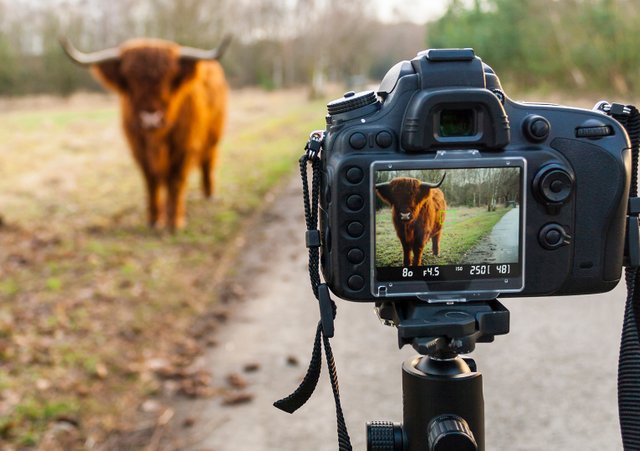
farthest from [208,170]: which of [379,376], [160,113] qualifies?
[379,376]

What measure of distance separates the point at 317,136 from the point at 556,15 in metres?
17.5

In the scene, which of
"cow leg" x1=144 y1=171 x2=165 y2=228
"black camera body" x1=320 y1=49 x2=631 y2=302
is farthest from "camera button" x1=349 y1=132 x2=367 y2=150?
"cow leg" x1=144 y1=171 x2=165 y2=228

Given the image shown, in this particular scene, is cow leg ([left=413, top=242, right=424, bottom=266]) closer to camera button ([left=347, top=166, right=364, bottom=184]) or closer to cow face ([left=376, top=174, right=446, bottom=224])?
cow face ([left=376, top=174, right=446, bottom=224])

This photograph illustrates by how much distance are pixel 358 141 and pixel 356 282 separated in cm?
29

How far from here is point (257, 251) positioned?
6.60 meters

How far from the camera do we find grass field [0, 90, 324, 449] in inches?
Result: 138

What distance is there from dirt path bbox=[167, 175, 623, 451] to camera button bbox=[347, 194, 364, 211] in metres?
1.94

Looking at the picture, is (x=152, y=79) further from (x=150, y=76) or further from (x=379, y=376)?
(x=379, y=376)

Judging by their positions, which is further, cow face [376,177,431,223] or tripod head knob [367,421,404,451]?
tripod head knob [367,421,404,451]

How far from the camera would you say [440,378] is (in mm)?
1473

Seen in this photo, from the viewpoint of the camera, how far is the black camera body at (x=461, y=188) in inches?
54.0

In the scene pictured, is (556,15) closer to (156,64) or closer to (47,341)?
(156,64)

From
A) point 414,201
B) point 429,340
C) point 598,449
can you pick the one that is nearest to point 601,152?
point 414,201

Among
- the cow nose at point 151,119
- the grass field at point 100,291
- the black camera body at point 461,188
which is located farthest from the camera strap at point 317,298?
the cow nose at point 151,119
